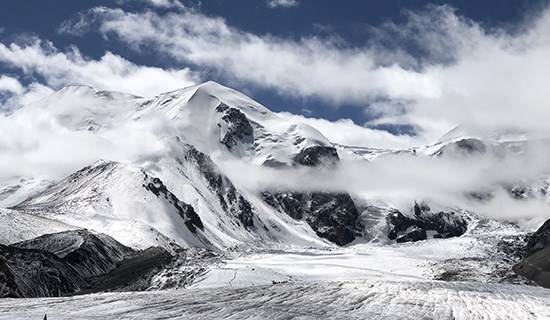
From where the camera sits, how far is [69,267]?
71125mm

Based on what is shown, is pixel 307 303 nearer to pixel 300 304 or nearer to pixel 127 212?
pixel 300 304

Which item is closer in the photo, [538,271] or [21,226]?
[538,271]

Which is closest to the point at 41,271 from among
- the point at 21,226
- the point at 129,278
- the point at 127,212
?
the point at 129,278

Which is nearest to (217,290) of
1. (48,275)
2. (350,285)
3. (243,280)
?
(350,285)

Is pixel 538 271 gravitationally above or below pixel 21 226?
below

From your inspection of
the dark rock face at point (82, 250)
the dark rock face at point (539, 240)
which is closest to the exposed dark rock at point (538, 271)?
the dark rock face at point (539, 240)

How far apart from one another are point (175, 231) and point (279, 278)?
11725 centimetres

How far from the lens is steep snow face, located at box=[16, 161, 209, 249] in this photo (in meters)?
135

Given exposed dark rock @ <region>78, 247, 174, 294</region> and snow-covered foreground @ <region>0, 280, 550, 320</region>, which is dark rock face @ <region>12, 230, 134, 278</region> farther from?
snow-covered foreground @ <region>0, 280, 550, 320</region>

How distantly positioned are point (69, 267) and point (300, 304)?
51105 mm

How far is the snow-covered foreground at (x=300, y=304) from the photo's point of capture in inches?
923

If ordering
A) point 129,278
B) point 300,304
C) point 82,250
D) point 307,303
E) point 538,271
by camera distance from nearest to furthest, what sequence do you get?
point 300,304 → point 307,303 → point 129,278 → point 538,271 → point 82,250

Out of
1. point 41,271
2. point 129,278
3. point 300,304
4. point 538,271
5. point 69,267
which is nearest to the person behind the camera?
point 300,304

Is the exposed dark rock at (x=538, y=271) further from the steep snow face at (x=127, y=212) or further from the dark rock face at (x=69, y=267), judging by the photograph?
the steep snow face at (x=127, y=212)
